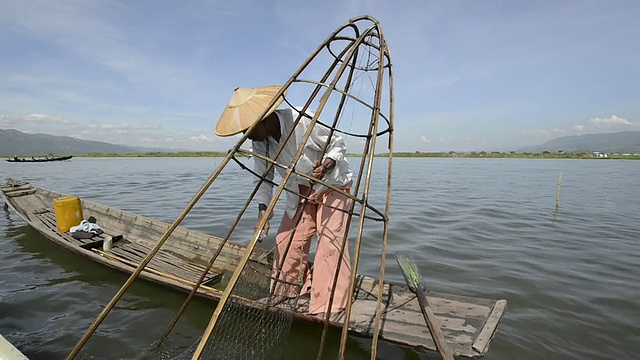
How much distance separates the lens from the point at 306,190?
142 inches

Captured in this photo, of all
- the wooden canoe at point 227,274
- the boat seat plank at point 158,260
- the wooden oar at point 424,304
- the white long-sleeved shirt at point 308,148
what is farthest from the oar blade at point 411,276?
the boat seat plank at point 158,260

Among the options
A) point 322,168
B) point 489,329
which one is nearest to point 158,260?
point 322,168

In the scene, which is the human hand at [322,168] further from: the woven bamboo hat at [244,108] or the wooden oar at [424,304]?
the wooden oar at [424,304]

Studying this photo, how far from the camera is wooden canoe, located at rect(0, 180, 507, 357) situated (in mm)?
2911

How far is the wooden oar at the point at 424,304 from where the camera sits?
7.77 ft

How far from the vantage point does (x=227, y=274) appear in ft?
15.6

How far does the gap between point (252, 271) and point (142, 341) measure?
131cm

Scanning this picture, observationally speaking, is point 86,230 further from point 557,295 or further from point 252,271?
point 557,295

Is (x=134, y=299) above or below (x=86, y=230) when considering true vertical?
below

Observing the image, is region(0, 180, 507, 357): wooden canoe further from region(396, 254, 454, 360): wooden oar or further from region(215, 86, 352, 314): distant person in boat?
region(215, 86, 352, 314): distant person in boat

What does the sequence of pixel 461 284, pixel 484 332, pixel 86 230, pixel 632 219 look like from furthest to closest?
pixel 632 219 < pixel 86 230 < pixel 461 284 < pixel 484 332

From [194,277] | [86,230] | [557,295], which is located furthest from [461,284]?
[86,230]

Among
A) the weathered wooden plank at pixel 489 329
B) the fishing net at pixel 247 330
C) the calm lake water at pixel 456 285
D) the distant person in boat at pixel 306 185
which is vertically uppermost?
the distant person in boat at pixel 306 185

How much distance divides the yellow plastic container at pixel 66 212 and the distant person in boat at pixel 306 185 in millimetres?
4563
